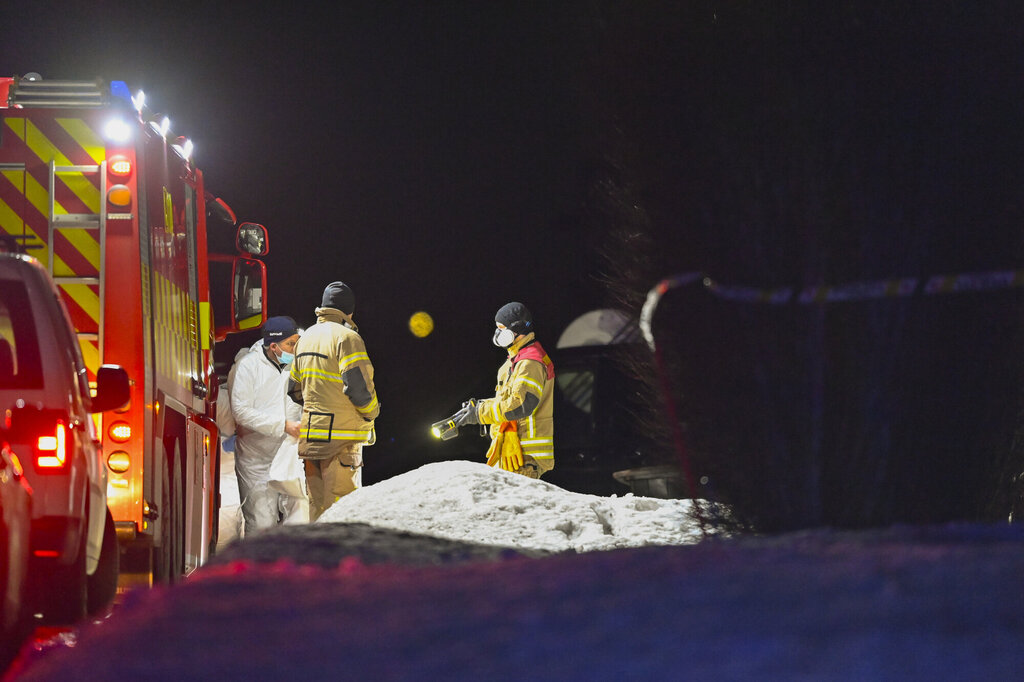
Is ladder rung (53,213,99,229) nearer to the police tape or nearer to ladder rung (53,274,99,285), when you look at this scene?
ladder rung (53,274,99,285)

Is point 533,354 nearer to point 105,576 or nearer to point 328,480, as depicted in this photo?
point 328,480

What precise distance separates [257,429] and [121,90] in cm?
425

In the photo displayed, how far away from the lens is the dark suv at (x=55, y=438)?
6.34 metres

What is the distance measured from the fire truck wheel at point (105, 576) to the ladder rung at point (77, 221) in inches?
79.5

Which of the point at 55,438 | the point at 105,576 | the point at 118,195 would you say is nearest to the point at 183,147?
the point at 118,195

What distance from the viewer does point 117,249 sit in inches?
342

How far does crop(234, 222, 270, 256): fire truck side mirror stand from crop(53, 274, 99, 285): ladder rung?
10.0 feet

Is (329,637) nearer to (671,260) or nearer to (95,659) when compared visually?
(95,659)

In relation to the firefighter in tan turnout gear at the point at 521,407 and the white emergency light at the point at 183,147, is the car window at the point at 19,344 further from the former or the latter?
the firefighter in tan turnout gear at the point at 521,407

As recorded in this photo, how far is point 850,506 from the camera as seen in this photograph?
19.6 feet

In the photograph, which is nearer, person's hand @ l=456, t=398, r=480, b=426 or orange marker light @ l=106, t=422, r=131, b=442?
orange marker light @ l=106, t=422, r=131, b=442

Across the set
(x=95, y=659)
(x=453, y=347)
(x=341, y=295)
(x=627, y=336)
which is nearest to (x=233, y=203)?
(x=453, y=347)

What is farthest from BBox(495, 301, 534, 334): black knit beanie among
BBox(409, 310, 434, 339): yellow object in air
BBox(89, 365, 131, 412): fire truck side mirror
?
BBox(409, 310, 434, 339): yellow object in air

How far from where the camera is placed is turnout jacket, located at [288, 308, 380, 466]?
11.1 meters
